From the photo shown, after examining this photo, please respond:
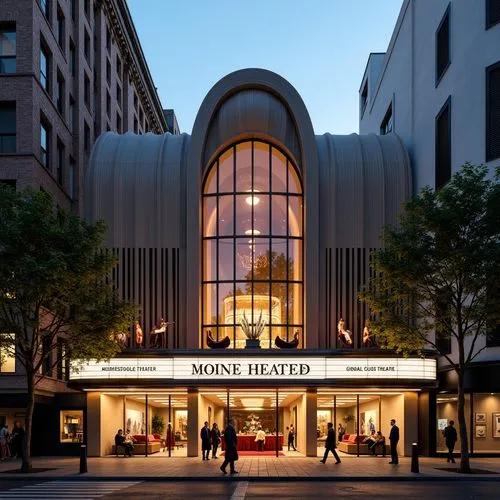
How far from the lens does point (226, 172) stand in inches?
1687

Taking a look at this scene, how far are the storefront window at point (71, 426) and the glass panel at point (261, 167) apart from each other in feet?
50.2

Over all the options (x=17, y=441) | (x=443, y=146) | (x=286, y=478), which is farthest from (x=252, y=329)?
(x=286, y=478)

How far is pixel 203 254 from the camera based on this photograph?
137ft

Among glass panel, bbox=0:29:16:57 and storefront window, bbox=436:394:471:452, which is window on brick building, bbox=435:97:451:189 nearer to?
storefront window, bbox=436:394:471:452

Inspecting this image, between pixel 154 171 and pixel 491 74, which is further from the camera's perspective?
pixel 154 171

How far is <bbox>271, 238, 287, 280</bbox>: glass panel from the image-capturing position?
41594mm

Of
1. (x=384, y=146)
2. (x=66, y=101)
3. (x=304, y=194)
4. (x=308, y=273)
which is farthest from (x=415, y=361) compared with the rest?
(x=66, y=101)

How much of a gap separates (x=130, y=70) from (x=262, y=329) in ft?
141

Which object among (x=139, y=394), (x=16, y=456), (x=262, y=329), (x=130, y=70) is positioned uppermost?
(x=130, y=70)

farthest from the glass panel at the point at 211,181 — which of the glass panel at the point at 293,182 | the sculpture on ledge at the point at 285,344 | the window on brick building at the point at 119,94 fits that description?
the window on brick building at the point at 119,94

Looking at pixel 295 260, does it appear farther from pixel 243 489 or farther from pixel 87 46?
pixel 87 46

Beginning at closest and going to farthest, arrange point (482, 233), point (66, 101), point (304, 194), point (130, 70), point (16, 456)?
point (482, 233) → point (16, 456) → point (304, 194) → point (66, 101) → point (130, 70)

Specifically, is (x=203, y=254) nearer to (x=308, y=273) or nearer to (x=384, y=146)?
(x=308, y=273)

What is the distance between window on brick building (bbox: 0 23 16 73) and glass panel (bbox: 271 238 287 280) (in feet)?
53.2
